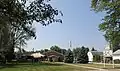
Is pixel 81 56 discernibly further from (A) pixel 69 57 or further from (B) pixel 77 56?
(A) pixel 69 57

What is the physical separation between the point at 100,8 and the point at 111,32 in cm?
333

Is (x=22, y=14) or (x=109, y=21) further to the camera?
(x=109, y=21)

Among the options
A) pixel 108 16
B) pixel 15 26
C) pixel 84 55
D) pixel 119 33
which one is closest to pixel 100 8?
pixel 108 16

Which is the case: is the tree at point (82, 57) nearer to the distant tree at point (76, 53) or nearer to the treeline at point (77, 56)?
the treeline at point (77, 56)

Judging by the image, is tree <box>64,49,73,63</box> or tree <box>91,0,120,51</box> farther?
tree <box>64,49,73,63</box>

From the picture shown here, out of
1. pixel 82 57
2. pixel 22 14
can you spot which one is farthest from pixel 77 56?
pixel 22 14

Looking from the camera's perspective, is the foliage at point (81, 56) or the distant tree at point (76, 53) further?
the distant tree at point (76, 53)

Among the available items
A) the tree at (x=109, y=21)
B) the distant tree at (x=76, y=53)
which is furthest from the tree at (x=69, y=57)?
the tree at (x=109, y=21)

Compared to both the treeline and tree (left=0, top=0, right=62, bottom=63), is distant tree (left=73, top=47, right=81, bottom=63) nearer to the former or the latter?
the treeline

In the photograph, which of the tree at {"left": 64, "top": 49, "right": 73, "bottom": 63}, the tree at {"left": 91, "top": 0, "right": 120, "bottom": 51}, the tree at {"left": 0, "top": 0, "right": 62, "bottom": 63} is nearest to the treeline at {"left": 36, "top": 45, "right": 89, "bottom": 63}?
the tree at {"left": 64, "top": 49, "right": 73, "bottom": 63}

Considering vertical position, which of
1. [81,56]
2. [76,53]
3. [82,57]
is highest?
[76,53]

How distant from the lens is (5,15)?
670 centimetres

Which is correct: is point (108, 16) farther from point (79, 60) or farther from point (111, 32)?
point (79, 60)

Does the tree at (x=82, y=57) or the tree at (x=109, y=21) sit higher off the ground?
the tree at (x=109, y=21)
